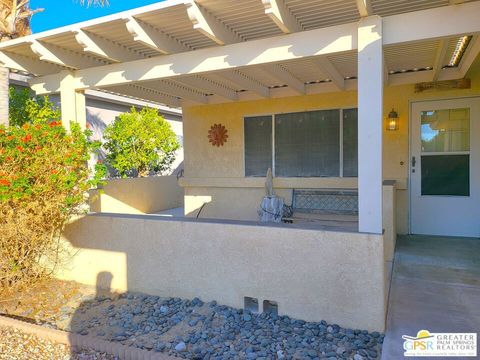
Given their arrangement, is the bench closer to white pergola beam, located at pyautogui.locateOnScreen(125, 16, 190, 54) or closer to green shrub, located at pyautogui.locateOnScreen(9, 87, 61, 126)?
white pergola beam, located at pyautogui.locateOnScreen(125, 16, 190, 54)

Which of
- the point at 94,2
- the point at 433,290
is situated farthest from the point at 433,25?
the point at 94,2

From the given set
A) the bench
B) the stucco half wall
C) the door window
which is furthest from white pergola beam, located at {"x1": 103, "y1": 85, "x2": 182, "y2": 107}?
the door window

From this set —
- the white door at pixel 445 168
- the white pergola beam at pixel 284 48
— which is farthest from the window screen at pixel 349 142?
the white pergola beam at pixel 284 48

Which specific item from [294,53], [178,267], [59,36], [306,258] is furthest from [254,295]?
[59,36]

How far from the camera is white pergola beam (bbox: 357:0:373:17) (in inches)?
126

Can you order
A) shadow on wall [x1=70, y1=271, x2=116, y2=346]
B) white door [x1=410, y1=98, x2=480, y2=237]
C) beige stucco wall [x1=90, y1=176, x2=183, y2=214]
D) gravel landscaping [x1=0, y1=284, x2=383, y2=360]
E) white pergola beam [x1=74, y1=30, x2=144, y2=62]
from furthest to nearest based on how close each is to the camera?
beige stucco wall [x1=90, y1=176, x2=183, y2=214] < white door [x1=410, y1=98, x2=480, y2=237] < white pergola beam [x1=74, y1=30, x2=144, y2=62] < shadow on wall [x1=70, y1=271, x2=116, y2=346] < gravel landscaping [x1=0, y1=284, x2=383, y2=360]

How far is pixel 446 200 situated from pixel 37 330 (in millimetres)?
6276

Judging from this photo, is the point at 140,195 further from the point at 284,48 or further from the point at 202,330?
the point at 284,48

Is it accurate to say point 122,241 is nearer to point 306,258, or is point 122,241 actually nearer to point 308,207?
point 306,258

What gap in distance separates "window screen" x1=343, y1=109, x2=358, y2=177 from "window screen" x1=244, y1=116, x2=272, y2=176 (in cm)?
152

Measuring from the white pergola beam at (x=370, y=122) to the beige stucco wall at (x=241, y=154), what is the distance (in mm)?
3082

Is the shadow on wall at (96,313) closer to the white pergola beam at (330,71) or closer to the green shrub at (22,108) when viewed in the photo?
the green shrub at (22,108)

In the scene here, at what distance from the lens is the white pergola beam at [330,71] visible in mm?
4637

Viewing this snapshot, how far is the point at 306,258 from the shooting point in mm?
3596
